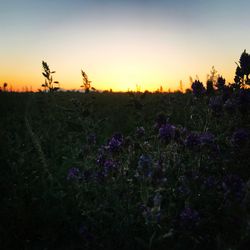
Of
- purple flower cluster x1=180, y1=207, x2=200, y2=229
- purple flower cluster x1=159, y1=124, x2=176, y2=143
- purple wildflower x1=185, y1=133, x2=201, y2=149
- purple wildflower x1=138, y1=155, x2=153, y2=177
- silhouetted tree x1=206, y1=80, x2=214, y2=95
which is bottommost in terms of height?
purple flower cluster x1=180, y1=207, x2=200, y2=229

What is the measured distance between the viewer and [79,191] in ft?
16.8

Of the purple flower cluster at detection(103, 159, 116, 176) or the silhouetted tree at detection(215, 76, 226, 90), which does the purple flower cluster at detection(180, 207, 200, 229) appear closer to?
the purple flower cluster at detection(103, 159, 116, 176)

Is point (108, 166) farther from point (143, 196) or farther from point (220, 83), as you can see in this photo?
point (220, 83)

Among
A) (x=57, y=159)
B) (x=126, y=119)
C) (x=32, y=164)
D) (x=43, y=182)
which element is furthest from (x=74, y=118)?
(x=43, y=182)

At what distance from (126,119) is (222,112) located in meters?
4.00

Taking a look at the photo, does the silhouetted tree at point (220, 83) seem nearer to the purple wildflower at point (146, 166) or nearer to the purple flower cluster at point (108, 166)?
the purple flower cluster at point (108, 166)

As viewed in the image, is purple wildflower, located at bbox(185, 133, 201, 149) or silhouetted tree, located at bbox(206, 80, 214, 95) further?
silhouetted tree, located at bbox(206, 80, 214, 95)

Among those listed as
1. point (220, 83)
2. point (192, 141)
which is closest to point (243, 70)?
point (220, 83)

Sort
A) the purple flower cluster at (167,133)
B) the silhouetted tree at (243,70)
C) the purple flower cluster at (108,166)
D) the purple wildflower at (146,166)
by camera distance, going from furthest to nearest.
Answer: the silhouetted tree at (243,70)
the purple flower cluster at (167,133)
the purple flower cluster at (108,166)
the purple wildflower at (146,166)

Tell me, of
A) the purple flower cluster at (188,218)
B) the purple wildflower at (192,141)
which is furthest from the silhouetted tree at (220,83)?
the purple flower cluster at (188,218)

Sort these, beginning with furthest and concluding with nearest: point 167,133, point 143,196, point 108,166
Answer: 1. point 167,133
2. point 108,166
3. point 143,196

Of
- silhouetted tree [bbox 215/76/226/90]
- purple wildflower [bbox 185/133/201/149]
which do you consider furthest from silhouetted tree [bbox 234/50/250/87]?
purple wildflower [bbox 185/133/201/149]

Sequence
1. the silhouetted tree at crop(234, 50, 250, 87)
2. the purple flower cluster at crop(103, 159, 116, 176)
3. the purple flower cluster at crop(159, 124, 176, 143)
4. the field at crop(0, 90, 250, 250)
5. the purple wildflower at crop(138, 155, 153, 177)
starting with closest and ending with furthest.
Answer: the purple wildflower at crop(138, 155, 153, 177)
the field at crop(0, 90, 250, 250)
the purple flower cluster at crop(103, 159, 116, 176)
the purple flower cluster at crop(159, 124, 176, 143)
the silhouetted tree at crop(234, 50, 250, 87)

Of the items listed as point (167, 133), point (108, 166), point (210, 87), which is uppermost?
point (210, 87)
